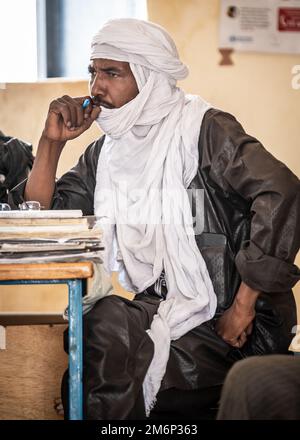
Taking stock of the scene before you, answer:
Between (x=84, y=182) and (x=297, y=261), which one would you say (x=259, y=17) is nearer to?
(x=297, y=261)

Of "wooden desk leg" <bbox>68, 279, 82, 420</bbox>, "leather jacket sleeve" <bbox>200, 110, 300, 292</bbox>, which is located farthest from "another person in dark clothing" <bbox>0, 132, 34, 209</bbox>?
"wooden desk leg" <bbox>68, 279, 82, 420</bbox>

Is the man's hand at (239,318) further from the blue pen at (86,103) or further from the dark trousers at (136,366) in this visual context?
the blue pen at (86,103)

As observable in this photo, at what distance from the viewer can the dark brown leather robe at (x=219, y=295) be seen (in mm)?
1659

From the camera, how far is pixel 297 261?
353 cm

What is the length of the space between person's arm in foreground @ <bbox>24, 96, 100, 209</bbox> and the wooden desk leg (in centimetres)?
85

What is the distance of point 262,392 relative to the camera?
1.05 metres

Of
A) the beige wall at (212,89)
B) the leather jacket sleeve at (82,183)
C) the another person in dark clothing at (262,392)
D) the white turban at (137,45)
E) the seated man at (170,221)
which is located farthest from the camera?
the beige wall at (212,89)

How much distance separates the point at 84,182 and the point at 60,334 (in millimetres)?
504

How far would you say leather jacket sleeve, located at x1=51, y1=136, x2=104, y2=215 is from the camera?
2342 mm

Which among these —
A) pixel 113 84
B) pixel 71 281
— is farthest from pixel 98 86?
pixel 71 281

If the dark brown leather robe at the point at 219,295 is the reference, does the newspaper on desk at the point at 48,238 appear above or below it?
above

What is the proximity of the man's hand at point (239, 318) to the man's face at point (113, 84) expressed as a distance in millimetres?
647

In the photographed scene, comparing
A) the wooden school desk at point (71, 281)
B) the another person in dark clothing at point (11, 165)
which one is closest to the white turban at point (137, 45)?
the another person in dark clothing at point (11, 165)

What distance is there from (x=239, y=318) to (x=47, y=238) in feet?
2.30
